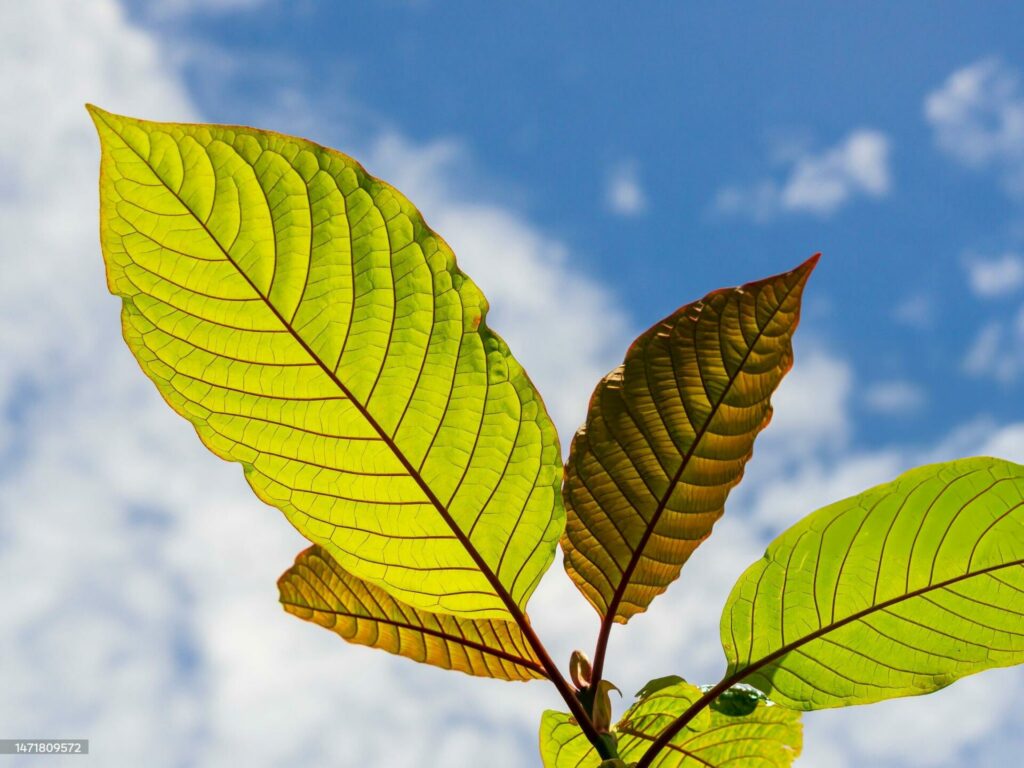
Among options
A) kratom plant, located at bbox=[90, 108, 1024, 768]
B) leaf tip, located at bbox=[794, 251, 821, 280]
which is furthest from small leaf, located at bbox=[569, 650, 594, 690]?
leaf tip, located at bbox=[794, 251, 821, 280]

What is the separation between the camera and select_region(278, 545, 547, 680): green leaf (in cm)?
100

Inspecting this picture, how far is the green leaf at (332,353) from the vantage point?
32.2 inches

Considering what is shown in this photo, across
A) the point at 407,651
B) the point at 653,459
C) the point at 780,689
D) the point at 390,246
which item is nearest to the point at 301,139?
the point at 390,246

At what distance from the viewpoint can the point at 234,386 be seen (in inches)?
33.6

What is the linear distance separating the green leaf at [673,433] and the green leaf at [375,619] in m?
0.16

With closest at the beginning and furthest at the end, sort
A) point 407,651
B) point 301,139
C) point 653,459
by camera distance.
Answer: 1. point 301,139
2. point 653,459
3. point 407,651

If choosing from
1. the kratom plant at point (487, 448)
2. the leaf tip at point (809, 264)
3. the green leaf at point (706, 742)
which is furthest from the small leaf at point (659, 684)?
the leaf tip at point (809, 264)

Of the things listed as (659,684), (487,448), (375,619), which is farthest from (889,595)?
(375,619)

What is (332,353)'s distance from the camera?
850 millimetres

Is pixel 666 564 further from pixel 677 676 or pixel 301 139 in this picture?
pixel 301 139

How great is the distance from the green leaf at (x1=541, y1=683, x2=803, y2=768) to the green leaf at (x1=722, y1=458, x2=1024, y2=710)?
157 millimetres

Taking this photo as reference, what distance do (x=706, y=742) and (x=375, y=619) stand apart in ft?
1.42

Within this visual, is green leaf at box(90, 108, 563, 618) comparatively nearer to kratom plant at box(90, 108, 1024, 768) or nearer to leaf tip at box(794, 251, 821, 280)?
kratom plant at box(90, 108, 1024, 768)

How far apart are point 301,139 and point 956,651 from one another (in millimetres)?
818
